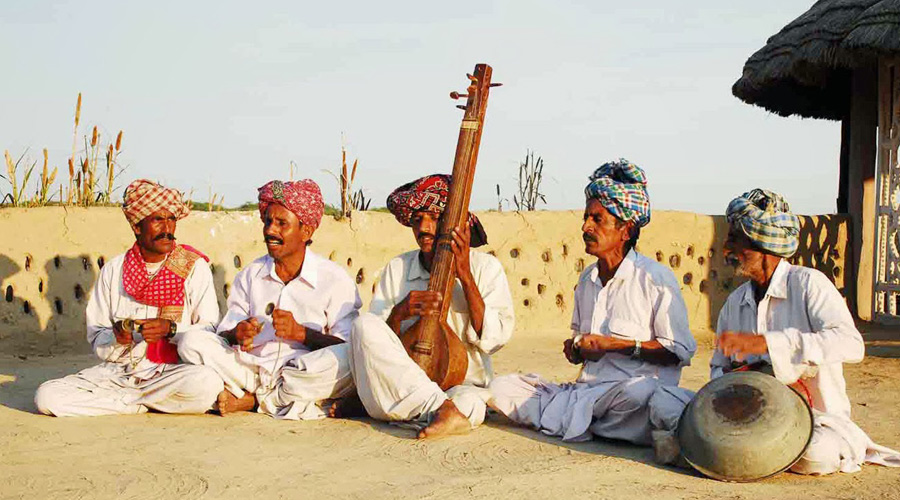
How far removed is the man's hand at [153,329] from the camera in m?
5.36

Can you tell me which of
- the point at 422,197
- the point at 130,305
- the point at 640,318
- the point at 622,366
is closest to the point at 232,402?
the point at 130,305

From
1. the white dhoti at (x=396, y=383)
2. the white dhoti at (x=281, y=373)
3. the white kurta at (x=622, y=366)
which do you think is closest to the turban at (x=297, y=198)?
the white dhoti at (x=281, y=373)

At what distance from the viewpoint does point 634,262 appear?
16.4 feet

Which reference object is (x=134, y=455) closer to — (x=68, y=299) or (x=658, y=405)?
(x=658, y=405)

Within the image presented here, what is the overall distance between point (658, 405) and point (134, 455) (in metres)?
2.25

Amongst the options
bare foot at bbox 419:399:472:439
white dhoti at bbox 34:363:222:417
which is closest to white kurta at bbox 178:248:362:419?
white dhoti at bbox 34:363:222:417

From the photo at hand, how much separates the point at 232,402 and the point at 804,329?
283 cm

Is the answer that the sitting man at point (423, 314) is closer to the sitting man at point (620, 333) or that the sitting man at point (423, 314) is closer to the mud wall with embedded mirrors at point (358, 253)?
the sitting man at point (620, 333)

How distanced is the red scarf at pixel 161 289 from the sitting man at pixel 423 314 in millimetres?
981

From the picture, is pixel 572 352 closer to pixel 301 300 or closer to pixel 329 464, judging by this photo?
pixel 329 464

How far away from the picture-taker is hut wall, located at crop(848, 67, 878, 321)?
33.7 feet

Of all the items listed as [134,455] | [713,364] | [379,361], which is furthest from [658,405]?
[134,455]

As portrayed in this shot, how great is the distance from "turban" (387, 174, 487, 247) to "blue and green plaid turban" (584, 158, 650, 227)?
713 millimetres

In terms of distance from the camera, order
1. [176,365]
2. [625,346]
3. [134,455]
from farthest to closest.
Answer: [176,365] → [625,346] → [134,455]
